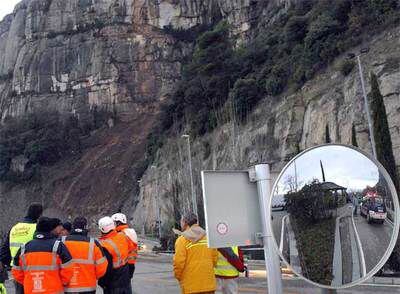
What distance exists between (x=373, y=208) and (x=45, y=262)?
4221 mm

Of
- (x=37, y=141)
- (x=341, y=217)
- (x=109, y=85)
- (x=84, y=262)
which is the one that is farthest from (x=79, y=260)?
(x=109, y=85)

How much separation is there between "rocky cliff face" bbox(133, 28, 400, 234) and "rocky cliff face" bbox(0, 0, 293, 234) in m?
24.7

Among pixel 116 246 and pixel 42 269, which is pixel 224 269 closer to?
pixel 116 246

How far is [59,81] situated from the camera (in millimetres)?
82000

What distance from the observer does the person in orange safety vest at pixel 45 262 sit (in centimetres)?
557

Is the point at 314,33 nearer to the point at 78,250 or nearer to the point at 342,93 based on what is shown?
the point at 342,93

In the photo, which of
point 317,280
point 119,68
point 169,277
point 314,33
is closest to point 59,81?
point 119,68

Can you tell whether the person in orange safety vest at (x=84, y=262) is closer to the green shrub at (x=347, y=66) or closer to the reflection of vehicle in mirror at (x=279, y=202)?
the reflection of vehicle in mirror at (x=279, y=202)

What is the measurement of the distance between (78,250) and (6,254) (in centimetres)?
246

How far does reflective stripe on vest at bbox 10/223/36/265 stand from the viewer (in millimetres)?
7266

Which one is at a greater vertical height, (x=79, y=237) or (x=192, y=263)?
(x=79, y=237)

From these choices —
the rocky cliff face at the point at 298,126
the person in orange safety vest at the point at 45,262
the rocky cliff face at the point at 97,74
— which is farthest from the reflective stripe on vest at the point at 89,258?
the rocky cliff face at the point at 97,74

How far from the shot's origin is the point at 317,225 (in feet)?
7.93

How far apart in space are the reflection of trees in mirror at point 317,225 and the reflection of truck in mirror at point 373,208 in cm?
10
